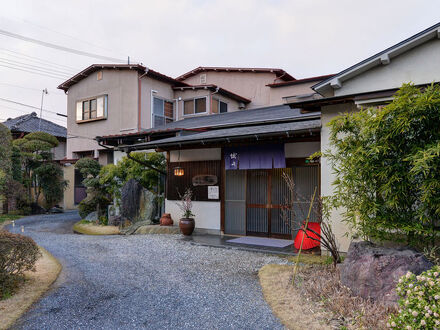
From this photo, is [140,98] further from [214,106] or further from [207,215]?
[207,215]

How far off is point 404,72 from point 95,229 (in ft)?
35.3

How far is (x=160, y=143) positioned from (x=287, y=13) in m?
7.93

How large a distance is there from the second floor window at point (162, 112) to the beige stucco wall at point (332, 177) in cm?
1157

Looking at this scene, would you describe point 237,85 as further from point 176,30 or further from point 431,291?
point 431,291

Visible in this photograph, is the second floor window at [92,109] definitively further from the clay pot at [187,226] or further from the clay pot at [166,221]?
the clay pot at [187,226]

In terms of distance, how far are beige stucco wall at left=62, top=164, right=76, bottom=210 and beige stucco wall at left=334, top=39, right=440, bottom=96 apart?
54.6ft

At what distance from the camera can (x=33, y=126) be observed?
23.5 metres

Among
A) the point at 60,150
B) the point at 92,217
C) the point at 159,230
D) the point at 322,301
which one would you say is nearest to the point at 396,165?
the point at 322,301

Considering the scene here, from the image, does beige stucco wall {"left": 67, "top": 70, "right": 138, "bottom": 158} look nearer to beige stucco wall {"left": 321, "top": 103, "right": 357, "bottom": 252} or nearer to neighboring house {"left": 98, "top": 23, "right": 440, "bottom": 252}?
neighboring house {"left": 98, "top": 23, "right": 440, "bottom": 252}

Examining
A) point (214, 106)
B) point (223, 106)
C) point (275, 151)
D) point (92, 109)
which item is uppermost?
point (223, 106)

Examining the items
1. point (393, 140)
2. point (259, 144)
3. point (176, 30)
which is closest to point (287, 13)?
point (176, 30)

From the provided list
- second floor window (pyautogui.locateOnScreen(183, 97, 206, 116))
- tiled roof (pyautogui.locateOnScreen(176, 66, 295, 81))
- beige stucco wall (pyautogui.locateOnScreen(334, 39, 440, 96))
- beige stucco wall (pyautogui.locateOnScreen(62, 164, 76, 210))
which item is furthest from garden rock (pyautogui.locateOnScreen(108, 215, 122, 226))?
tiled roof (pyautogui.locateOnScreen(176, 66, 295, 81))

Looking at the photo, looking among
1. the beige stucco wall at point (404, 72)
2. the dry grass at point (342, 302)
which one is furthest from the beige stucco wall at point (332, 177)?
the dry grass at point (342, 302)

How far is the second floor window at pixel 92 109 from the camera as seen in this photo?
55.4 feet
